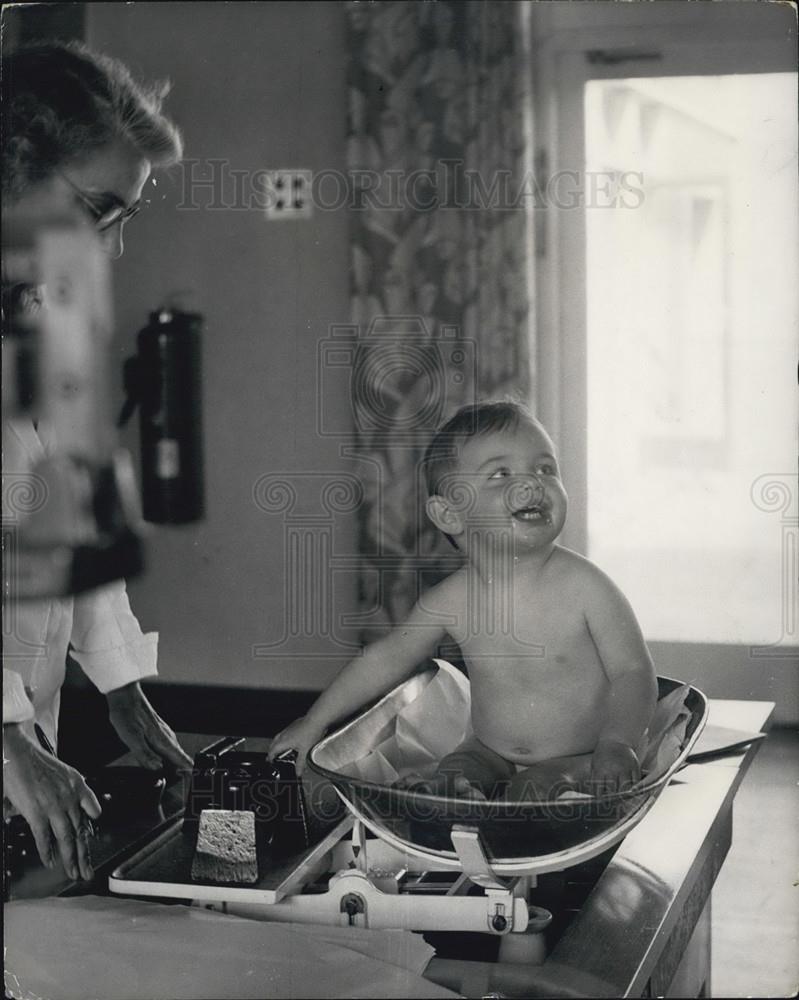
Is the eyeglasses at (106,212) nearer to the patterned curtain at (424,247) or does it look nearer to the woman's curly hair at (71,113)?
the woman's curly hair at (71,113)

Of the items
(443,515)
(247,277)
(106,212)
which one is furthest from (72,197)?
(443,515)

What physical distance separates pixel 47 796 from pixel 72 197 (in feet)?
1.50

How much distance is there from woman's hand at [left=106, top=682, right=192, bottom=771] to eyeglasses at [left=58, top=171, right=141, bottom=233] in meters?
0.35

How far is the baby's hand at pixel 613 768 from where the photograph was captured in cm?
68

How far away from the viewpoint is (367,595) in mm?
767

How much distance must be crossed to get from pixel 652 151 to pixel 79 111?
1.40ft

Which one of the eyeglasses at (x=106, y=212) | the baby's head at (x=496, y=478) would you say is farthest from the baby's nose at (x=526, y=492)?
the eyeglasses at (x=106, y=212)

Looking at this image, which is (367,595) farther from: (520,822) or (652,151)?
(652,151)

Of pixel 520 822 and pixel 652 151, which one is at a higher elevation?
pixel 652 151

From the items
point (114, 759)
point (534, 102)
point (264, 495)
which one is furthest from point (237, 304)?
point (114, 759)

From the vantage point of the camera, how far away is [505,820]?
635mm

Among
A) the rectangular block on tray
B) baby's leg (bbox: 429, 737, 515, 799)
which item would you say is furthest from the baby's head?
the rectangular block on tray

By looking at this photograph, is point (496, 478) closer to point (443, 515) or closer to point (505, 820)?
point (443, 515)

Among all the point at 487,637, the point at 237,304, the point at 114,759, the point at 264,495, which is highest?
the point at 237,304
